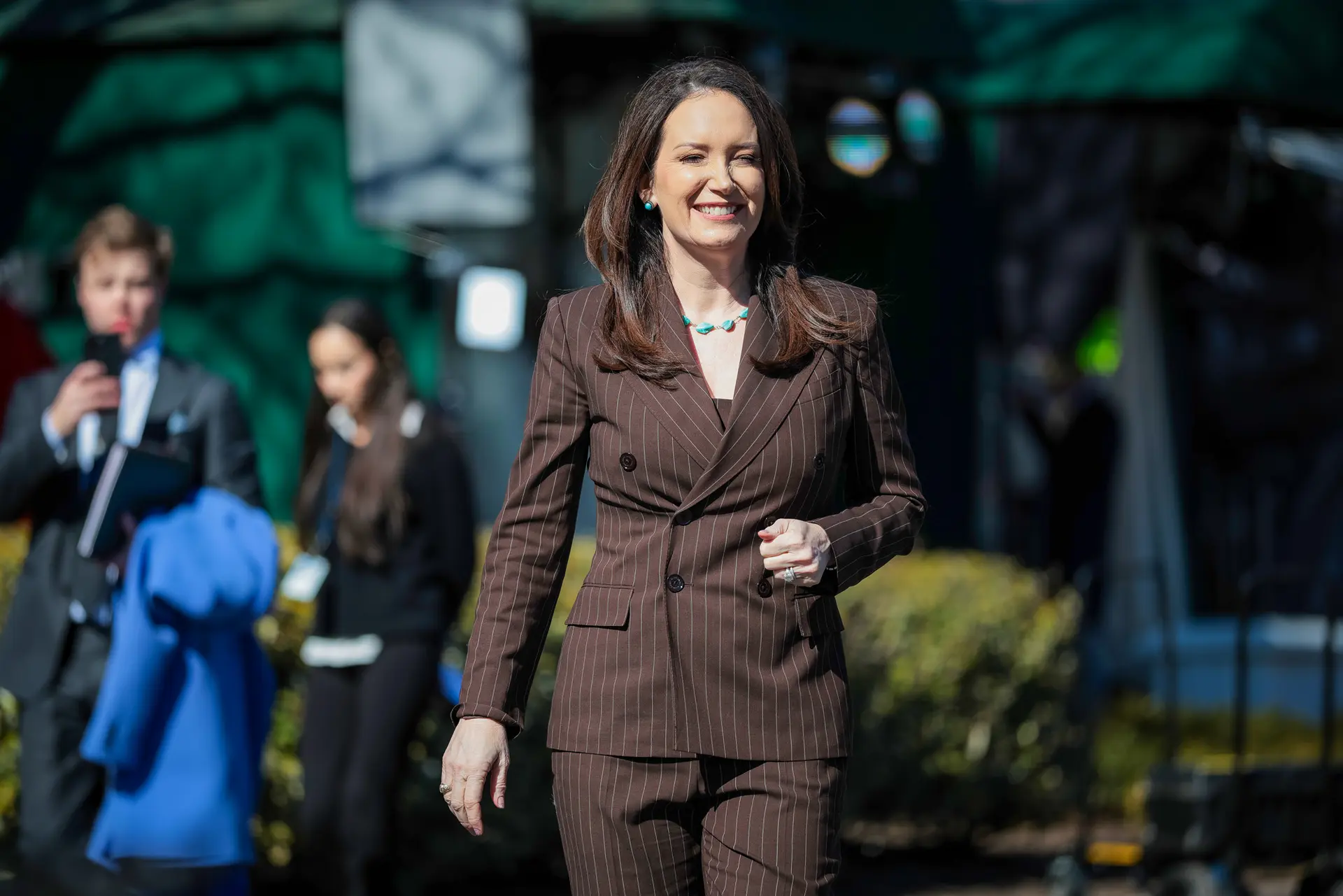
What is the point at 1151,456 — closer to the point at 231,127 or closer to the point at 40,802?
the point at 231,127

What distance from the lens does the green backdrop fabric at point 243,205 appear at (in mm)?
11086

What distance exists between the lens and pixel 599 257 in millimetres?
3822

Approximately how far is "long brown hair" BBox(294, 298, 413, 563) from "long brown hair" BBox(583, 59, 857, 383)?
3146mm

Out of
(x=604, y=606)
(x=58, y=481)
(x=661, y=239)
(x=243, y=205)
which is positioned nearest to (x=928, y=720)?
(x=243, y=205)

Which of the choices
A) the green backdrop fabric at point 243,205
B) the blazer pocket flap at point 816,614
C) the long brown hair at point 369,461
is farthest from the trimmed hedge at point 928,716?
the blazer pocket flap at point 816,614

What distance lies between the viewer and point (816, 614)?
358 cm

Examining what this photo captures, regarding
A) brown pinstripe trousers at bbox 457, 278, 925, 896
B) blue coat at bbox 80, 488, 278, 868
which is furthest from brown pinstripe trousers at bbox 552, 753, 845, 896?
blue coat at bbox 80, 488, 278, 868

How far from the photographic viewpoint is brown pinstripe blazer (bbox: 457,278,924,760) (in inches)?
138

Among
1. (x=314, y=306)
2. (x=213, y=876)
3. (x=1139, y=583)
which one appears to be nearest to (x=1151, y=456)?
(x=1139, y=583)

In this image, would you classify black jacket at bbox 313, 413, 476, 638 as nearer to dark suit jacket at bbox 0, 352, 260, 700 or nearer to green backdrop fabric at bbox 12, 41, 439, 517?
dark suit jacket at bbox 0, 352, 260, 700

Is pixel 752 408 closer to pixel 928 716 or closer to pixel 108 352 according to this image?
pixel 108 352

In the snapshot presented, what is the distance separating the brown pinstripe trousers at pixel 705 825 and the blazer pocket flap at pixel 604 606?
228mm

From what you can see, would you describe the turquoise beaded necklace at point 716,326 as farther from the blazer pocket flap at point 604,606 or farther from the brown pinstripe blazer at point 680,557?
the blazer pocket flap at point 604,606

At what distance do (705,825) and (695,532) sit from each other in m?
0.50
